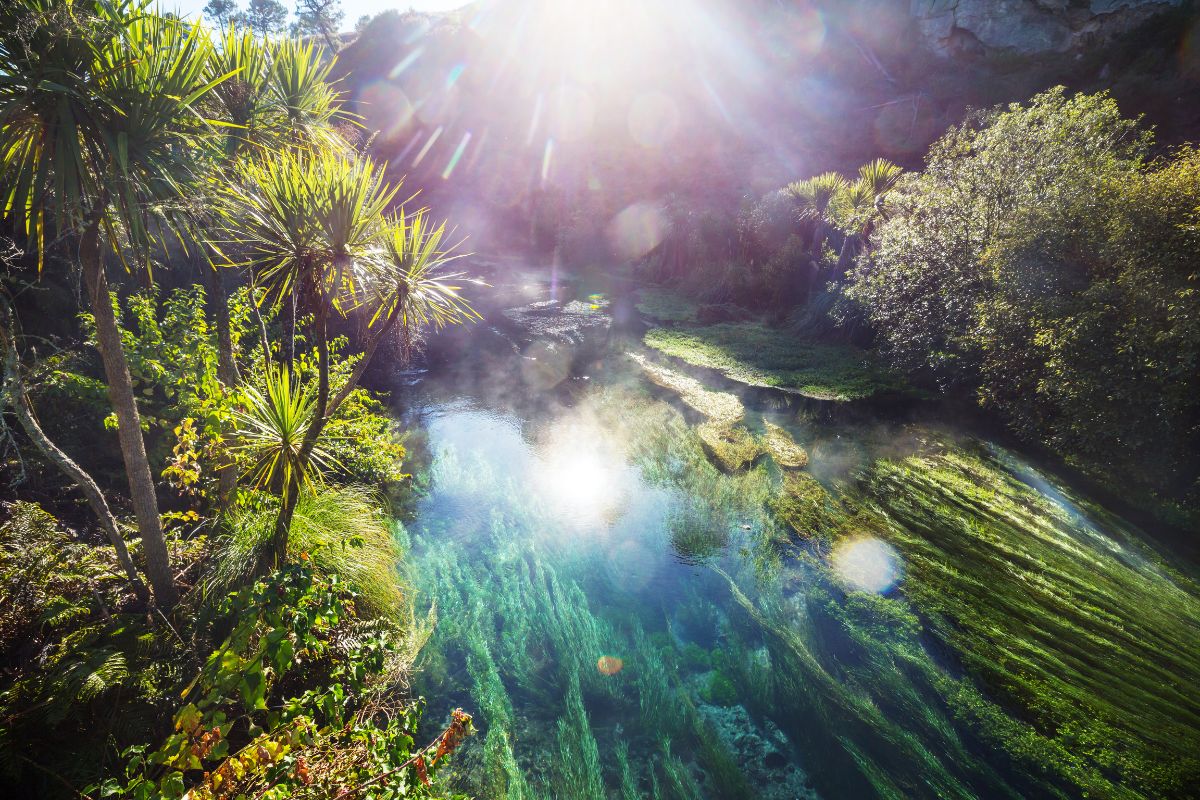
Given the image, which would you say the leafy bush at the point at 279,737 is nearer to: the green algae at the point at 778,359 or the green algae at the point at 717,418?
the green algae at the point at 717,418

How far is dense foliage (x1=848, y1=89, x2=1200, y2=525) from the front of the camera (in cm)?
739

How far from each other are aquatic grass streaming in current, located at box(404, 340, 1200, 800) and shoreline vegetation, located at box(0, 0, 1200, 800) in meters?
0.04

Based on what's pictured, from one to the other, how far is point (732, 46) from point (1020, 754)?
55425mm

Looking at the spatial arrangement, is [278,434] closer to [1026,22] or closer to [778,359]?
[778,359]

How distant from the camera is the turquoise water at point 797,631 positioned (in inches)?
171

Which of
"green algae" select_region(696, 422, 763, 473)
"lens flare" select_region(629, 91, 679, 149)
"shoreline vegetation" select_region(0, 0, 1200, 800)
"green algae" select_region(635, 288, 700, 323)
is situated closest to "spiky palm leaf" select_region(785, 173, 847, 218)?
"green algae" select_region(635, 288, 700, 323)

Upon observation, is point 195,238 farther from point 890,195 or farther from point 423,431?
point 890,195

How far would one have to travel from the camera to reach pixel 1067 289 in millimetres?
9047

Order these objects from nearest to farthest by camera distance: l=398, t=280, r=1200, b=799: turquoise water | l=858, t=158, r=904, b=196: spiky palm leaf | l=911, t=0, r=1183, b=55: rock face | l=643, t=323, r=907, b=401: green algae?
l=398, t=280, r=1200, b=799: turquoise water, l=643, t=323, r=907, b=401: green algae, l=858, t=158, r=904, b=196: spiky palm leaf, l=911, t=0, r=1183, b=55: rock face

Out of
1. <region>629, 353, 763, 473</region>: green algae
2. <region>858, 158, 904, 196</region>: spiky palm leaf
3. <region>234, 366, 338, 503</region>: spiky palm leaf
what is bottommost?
<region>629, 353, 763, 473</region>: green algae

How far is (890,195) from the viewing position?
16156mm

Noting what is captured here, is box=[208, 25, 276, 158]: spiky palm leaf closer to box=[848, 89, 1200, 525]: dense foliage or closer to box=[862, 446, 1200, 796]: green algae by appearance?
box=[862, 446, 1200, 796]: green algae

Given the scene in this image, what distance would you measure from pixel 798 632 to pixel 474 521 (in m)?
4.77

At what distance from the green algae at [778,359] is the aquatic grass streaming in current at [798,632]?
13.1ft
